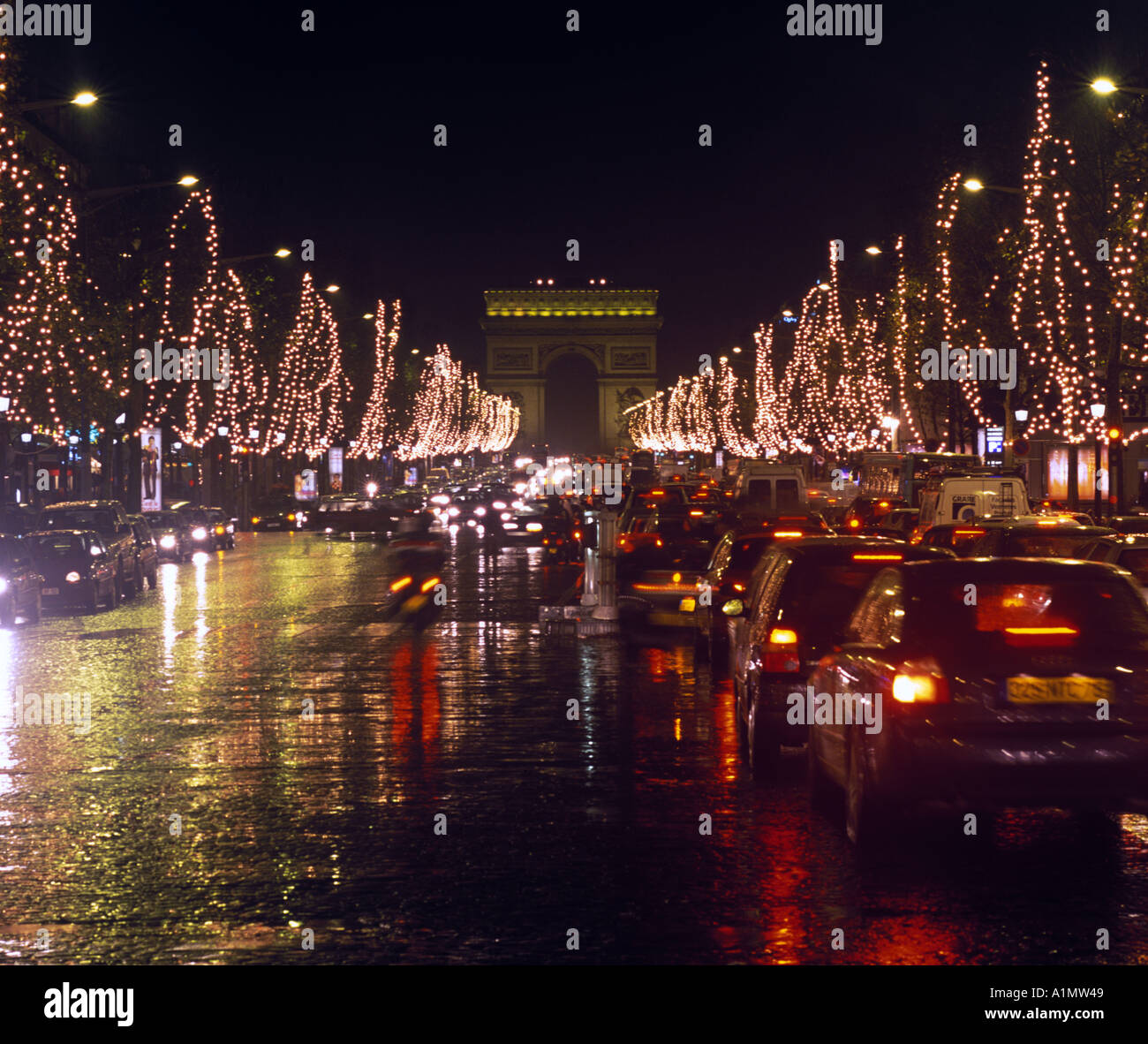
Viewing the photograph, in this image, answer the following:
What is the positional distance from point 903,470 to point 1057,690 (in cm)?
5103

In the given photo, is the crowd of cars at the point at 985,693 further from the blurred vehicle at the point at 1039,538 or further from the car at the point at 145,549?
the car at the point at 145,549

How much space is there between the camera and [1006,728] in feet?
30.3

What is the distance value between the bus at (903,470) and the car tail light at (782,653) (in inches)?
1624

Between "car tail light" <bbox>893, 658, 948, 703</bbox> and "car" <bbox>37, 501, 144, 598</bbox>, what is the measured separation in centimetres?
2520

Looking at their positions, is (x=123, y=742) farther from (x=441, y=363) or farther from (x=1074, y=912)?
(x=441, y=363)

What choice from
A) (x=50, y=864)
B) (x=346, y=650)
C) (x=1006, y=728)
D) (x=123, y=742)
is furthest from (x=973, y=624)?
(x=346, y=650)

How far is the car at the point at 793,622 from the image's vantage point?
41.0ft

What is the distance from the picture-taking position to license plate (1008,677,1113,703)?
930cm

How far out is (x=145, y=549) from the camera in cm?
3694

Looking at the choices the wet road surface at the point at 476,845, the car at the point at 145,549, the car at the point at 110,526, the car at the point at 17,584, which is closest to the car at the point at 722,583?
the wet road surface at the point at 476,845
